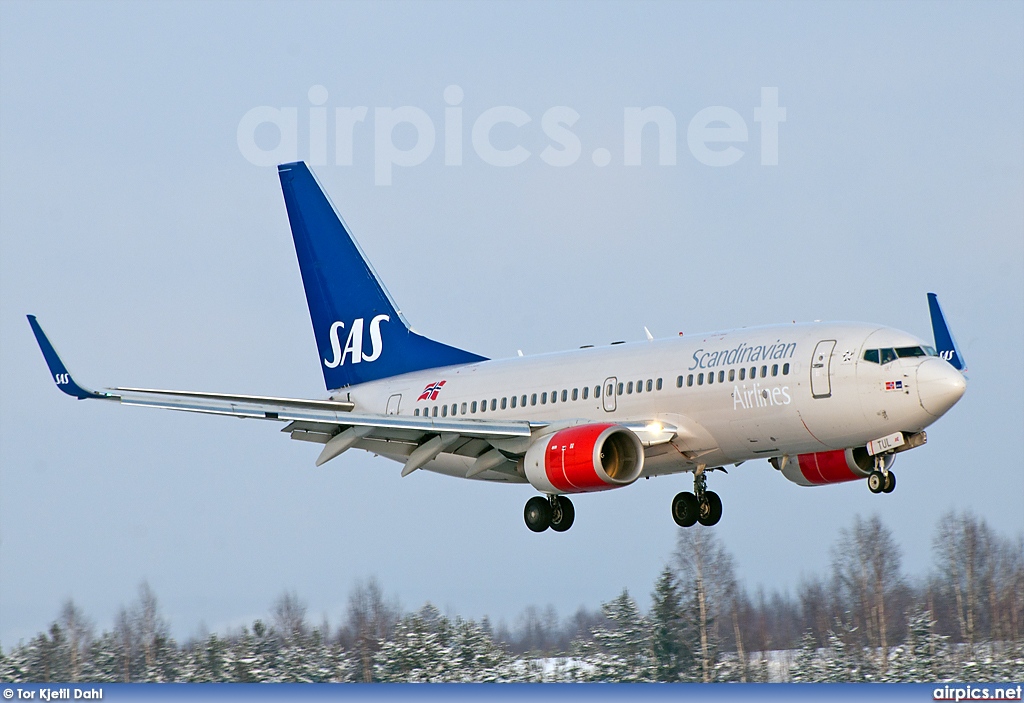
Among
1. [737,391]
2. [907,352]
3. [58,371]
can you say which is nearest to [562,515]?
[737,391]

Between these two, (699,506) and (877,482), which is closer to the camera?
(877,482)

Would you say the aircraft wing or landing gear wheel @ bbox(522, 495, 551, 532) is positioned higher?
the aircraft wing

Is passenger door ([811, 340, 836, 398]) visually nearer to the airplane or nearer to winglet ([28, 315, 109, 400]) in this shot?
the airplane

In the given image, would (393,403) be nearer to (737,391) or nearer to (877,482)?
(737,391)

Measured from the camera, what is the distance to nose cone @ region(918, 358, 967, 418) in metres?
33.3

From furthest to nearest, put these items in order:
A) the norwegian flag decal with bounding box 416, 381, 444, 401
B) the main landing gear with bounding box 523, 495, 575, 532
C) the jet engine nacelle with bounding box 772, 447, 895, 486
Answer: the norwegian flag decal with bounding box 416, 381, 444, 401 < the main landing gear with bounding box 523, 495, 575, 532 < the jet engine nacelle with bounding box 772, 447, 895, 486

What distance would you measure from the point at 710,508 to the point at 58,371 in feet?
54.5

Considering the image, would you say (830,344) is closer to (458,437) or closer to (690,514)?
(690,514)

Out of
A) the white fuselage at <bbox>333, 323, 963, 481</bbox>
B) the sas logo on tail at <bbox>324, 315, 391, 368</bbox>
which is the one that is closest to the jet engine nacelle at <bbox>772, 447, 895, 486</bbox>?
the white fuselage at <bbox>333, 323, 963, 481</bbox>

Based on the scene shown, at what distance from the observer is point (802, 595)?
260 feet

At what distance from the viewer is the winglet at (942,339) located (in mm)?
34938

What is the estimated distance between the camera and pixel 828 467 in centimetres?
3928

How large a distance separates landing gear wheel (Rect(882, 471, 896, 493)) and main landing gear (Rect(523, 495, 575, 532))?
324 inches

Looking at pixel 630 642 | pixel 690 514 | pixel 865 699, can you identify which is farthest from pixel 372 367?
pixel 630 642
